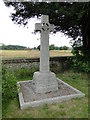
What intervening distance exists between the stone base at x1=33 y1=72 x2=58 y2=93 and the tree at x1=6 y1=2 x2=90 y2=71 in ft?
9.68

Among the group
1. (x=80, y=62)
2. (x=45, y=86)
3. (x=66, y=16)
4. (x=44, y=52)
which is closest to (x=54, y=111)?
(x=45, y=86)

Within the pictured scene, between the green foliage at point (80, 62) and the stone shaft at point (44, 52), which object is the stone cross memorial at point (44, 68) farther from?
the green foliage at point (80, 62)

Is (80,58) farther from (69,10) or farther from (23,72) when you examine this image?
(23,72)

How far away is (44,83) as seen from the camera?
438 centimetres

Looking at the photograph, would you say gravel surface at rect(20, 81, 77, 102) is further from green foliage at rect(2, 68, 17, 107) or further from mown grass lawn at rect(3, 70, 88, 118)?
green foliage at rect(2, 68, 17, 107)

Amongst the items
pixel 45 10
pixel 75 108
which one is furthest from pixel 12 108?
pixel 45 10

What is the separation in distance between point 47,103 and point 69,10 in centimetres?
436

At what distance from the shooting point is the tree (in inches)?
230

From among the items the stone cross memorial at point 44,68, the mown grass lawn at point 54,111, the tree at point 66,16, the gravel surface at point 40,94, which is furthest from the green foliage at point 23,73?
the mown grass lawn at point 54,111

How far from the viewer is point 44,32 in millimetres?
4543

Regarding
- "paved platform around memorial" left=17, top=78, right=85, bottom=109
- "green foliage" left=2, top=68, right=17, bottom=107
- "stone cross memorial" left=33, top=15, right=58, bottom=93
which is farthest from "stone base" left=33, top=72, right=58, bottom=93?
"green foliage" left=2, top=68, right=17, bottom=107

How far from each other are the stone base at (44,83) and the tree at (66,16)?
2.95 m

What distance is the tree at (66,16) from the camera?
5832mm

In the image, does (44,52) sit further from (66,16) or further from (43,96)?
(66,16)
